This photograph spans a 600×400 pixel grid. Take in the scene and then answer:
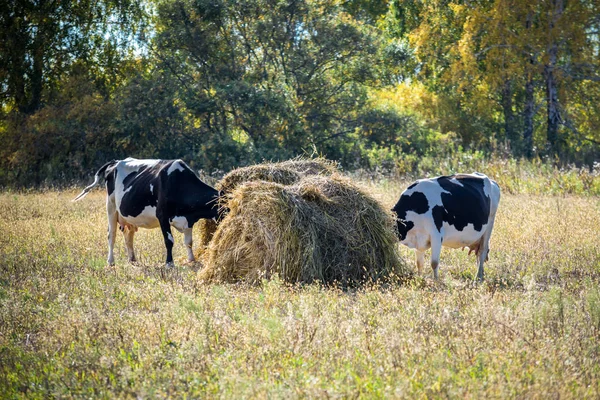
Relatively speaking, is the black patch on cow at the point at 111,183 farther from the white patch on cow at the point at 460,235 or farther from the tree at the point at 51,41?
the tree at the point at 51,41

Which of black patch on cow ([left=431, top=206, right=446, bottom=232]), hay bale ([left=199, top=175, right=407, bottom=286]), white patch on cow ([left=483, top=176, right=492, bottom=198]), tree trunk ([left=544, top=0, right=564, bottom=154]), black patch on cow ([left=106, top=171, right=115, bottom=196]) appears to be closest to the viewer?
hay bale ([left=199, top=175, right=407, bottom=286])

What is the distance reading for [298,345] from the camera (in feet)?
19.3

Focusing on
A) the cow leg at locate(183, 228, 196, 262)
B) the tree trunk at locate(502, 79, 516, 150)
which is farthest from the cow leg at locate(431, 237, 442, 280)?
the tree trunk at locate(502, 79, 516, 150)

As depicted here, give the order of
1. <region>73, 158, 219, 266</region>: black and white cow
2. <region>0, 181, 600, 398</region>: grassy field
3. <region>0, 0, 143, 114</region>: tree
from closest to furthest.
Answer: <region>0, 181, 600, 398</region>: grassy field, <region>73, 158, 219, 266</region>: black and white cow, <region>0, 0, 143, 114</region>: tree

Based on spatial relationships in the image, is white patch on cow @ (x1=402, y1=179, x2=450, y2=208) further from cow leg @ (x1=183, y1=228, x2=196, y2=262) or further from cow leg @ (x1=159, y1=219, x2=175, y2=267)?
cow leg @ (x1=159, y1=219, x2=175, y2=267)

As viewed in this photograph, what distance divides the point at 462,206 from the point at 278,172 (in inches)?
99.2

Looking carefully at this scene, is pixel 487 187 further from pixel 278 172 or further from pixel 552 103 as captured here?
pixel 552 103

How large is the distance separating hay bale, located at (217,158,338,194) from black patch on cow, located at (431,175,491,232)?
1620 millimetres

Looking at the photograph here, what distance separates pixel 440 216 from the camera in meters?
9.53

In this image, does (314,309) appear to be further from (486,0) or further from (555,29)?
(486,0)

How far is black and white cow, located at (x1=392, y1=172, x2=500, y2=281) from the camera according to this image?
9.52 meters

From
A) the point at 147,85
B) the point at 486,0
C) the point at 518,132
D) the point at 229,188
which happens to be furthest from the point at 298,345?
the point at 518,132

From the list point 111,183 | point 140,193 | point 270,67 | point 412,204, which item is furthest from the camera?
point 270,67

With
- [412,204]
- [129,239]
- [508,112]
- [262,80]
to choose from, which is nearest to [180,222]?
[129,239]
